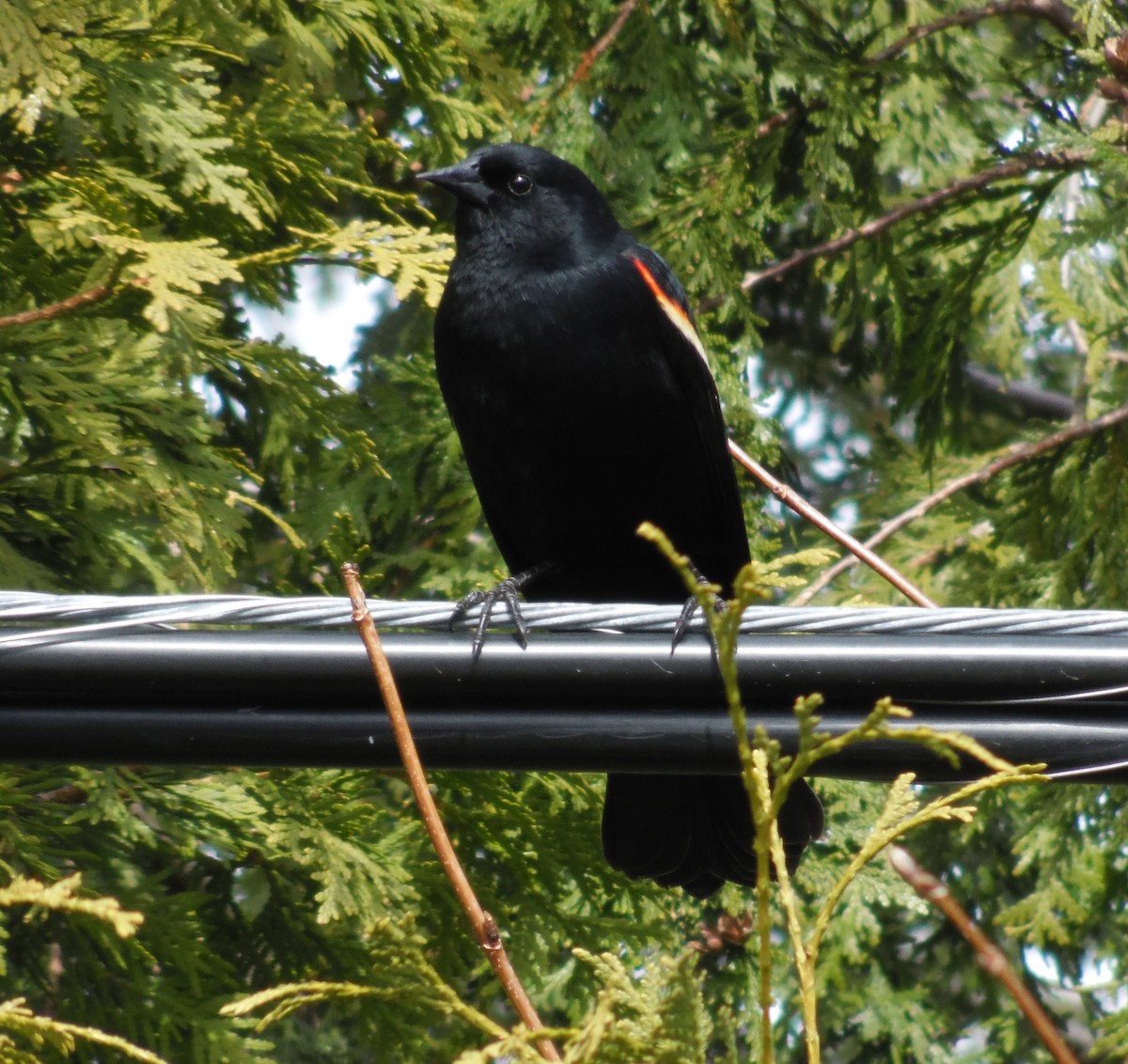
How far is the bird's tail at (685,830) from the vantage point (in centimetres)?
305

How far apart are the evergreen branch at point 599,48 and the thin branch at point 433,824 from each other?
10.9 ft

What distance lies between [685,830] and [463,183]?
5.90 feet

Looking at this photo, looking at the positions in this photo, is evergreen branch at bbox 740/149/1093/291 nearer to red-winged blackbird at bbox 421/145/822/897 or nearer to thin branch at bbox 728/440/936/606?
red-winged blackbird at bbox 421/145/822/897

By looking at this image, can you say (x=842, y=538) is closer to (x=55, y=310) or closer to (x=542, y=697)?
(x=542, y=697)

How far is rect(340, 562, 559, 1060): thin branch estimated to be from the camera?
5.16 ft

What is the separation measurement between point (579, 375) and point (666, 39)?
2.12 meters

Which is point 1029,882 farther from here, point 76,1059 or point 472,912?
point 472,912

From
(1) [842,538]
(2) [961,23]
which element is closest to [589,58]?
(2) [961,23]

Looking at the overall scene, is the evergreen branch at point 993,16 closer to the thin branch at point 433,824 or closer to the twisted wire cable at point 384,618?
the twisted wire cable at point 384,618

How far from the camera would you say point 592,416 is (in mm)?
3402

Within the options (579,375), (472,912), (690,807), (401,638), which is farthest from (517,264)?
(472,912)

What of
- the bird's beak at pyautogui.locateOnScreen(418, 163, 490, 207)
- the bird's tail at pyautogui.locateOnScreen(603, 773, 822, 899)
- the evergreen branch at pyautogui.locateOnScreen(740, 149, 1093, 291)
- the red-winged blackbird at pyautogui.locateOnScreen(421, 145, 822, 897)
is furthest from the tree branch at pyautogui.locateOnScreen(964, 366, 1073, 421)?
the bird's tail at pyautogui.locateOnScreen(603, 773, 822, 899)

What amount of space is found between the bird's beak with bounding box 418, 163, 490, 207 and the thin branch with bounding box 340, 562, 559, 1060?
205 cm

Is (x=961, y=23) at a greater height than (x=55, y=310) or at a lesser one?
greater
